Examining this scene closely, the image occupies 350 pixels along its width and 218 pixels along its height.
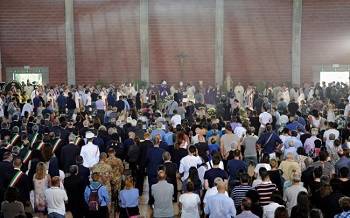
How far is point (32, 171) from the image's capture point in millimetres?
11406

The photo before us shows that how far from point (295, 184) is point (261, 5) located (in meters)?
23.9

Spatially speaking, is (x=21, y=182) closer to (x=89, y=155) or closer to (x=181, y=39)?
(x=89, y=155)

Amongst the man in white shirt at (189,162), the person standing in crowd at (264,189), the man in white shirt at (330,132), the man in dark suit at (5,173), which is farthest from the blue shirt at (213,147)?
the man in dark suit at (5,173)

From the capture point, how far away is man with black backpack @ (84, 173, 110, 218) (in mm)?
10156

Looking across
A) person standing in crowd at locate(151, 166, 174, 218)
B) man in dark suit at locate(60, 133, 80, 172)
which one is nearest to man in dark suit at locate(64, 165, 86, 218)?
man in dark suit at locate(60, 133, 80, 172)

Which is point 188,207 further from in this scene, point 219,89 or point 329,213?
point 219,89

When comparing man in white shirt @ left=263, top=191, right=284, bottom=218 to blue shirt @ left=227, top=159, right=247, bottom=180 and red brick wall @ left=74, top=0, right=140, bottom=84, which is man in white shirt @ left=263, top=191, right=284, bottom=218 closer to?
blue shirt @ left=227, top=159, right=247, bottom=180

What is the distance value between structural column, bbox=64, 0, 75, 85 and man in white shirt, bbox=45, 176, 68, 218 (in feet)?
77.5

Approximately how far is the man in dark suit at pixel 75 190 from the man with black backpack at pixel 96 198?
742mm

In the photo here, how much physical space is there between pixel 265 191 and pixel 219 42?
2357 cm

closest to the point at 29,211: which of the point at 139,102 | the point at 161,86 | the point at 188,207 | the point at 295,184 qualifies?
the point at 188,207

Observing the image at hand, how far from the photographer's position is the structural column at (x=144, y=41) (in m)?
32.6

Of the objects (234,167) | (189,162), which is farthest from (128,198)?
(234,167)

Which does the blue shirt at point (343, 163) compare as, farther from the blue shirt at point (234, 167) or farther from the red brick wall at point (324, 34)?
the red brick wall at point (324, 34)
